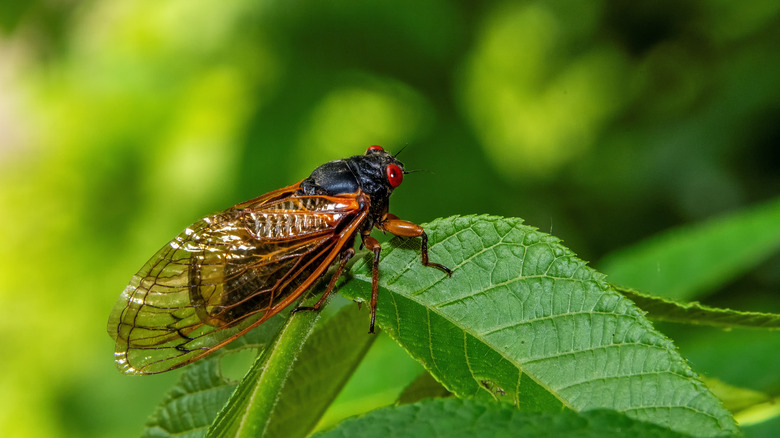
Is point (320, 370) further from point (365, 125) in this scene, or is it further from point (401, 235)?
point (365, 125)

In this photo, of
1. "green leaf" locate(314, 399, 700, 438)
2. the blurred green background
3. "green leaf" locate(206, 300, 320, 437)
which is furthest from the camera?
the blurred green background

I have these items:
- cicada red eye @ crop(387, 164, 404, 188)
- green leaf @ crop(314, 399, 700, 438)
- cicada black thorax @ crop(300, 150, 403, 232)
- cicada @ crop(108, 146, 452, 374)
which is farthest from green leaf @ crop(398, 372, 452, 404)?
cicada red eye @ crop(387, 164, 404, 188)

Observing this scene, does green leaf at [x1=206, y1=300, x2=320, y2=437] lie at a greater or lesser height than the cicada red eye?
lesser

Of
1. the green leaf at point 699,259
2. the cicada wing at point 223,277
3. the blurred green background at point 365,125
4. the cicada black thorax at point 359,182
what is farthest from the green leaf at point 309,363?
the blurred green background at point 365,125

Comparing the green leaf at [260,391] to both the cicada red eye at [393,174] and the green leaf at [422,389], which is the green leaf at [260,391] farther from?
the cicada red eye at [393,174]

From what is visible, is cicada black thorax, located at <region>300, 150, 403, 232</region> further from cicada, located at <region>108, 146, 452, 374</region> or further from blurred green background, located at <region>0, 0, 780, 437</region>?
blurred green background, located at <region>0, 0, 780, 437</region>

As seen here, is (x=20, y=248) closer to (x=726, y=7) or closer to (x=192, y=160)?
(x=192, y=160)

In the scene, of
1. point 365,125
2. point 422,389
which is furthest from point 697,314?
point 365,125
